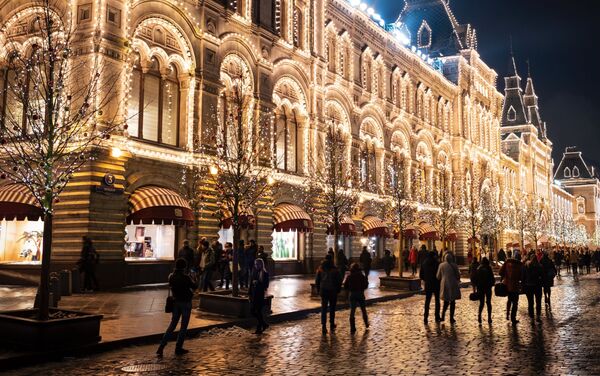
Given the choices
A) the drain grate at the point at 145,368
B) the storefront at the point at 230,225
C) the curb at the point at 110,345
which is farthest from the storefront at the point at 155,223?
the drain grate at the point at 145,368

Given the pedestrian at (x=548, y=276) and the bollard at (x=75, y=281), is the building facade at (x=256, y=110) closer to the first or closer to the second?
the bollard at (x=75, y=281)

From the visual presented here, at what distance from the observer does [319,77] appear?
124 feet

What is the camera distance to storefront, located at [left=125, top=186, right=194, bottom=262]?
2394 centimetres

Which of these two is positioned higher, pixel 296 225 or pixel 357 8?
pixel 357 8

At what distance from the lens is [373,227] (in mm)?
41406

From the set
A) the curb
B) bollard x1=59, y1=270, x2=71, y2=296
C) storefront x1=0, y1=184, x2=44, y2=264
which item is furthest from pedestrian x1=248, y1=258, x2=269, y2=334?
storefront x1=0, y1=184, x2=44, y2=264

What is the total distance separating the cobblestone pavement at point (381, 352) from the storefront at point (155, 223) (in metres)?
9.41

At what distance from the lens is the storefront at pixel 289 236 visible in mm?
32656

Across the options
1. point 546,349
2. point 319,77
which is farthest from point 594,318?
point 319,77

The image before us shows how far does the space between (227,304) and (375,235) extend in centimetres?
2634

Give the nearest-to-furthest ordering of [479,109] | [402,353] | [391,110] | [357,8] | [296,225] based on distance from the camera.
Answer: [402,353] < [296,225] < [357,8] < [391,110] < [479,109]

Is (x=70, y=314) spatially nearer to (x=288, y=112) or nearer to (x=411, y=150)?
(x=288, y=112)

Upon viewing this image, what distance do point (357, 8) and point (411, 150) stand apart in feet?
42.1

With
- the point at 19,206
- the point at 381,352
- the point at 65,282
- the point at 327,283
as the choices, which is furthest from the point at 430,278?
the point at 19,206
